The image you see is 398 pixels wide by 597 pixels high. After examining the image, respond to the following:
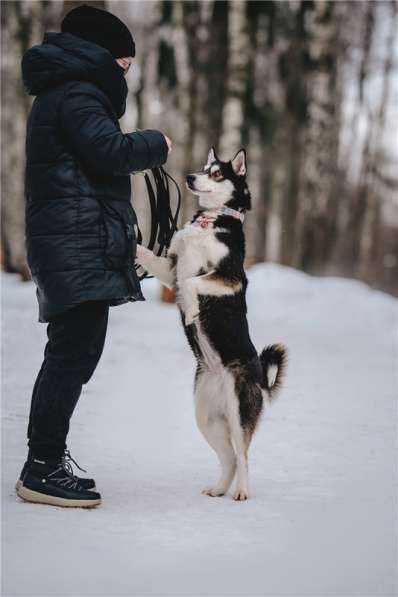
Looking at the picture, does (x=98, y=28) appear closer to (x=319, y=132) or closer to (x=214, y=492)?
(x=214, y=492)

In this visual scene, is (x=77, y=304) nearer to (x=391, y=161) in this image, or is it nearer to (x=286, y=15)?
(x=286, y=15)

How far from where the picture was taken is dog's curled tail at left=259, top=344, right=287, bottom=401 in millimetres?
3871

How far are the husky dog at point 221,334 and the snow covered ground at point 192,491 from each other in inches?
11.3

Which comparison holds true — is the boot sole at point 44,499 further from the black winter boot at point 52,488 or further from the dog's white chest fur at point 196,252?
the dog's white chest fur at point 196,252

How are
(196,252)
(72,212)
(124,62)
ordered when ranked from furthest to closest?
(196,252) → (124,62) → (72,212)

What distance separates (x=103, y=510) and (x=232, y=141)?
8.02 m

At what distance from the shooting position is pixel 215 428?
3.67 meters

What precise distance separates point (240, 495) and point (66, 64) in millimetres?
2082

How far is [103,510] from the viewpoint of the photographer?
3.22 m

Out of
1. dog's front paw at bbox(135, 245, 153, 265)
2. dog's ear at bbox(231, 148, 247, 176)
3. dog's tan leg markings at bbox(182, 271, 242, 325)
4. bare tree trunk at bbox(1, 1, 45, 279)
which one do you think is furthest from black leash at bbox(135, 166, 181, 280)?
bare tree trunk at bbox(1, 1, 45, 279)

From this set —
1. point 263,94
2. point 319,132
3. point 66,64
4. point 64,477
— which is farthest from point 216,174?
point 263,94

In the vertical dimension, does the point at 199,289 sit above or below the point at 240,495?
above

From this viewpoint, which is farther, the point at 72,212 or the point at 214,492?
the point at 214,492

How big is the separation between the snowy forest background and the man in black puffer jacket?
601cm
